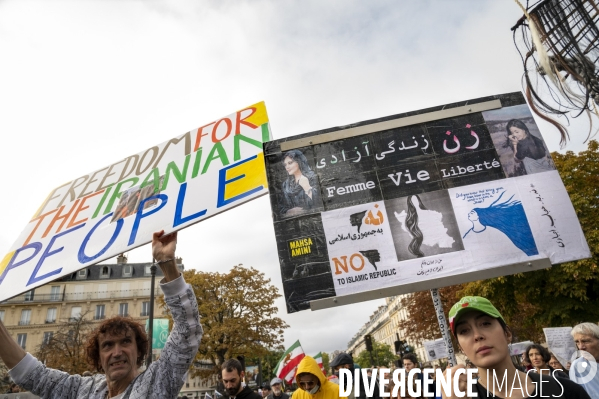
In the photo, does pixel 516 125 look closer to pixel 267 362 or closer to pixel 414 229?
pixel 414 229

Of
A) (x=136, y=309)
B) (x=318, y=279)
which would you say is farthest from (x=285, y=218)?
(x=136, y=309)

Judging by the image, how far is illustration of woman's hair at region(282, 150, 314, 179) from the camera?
5434mm

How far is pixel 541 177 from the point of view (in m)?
4.94

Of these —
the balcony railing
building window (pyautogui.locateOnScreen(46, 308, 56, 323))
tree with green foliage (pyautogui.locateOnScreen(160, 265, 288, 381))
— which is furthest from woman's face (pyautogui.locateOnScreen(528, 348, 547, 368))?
building window (pyautogui.locateOnScreen(46, 308, 56, 323))

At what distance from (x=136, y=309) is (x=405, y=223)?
174 feet

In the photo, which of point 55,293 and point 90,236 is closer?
point 90,236

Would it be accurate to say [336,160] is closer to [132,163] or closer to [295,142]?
[295,142]

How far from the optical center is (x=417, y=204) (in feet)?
16.4

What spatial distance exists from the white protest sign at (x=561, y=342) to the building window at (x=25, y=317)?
182ft

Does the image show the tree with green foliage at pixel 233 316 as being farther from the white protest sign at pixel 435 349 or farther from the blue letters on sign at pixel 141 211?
the blue letters on sign at pixel 141 211

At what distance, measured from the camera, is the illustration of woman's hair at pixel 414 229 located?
477cm

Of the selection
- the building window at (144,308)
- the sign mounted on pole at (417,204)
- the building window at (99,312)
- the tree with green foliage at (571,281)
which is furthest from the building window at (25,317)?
the sign mounted on pole at (417,204)

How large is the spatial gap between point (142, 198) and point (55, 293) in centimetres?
5776

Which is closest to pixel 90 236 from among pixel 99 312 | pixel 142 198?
pixel 142 198
